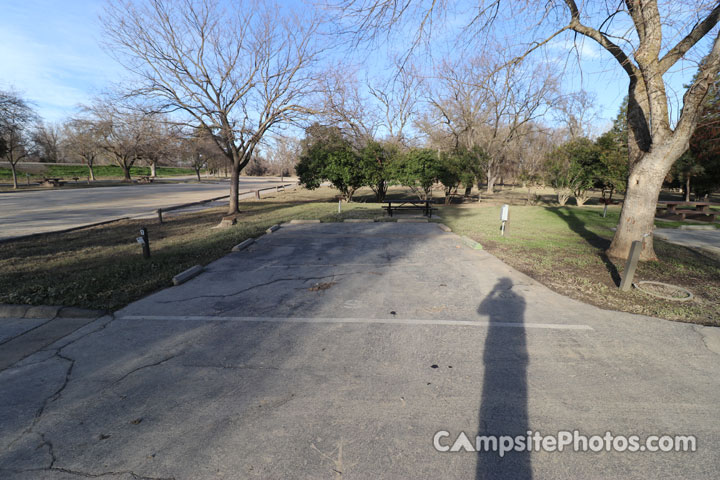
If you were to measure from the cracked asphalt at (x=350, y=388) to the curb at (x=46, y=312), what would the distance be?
0.93ft

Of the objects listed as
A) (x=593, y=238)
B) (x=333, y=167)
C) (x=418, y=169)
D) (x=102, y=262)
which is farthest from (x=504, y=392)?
(x=333, y=167)

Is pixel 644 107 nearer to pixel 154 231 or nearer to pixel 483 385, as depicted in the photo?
pixel 483 385

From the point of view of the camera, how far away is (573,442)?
2.29 metres

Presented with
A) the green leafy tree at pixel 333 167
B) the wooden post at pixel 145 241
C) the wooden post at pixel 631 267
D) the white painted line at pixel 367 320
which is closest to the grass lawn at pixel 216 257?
the wooden post at pixel 631 267

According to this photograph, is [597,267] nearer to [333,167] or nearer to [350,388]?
[350,388]

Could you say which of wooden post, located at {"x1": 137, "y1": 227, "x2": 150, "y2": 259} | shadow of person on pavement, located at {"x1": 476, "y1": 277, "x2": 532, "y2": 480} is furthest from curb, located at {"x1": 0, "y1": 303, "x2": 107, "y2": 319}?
shadow of person on pavement, located at {"x1": 476, "y1": 277, "x2": 532, "y2": 480}

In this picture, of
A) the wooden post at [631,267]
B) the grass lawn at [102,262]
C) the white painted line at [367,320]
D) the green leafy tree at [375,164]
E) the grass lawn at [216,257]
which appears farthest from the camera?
the green leafy tree at [375,164]

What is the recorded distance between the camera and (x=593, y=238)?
30.9 feet

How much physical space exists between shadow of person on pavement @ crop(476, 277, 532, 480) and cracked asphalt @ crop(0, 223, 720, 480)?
0.6 inches

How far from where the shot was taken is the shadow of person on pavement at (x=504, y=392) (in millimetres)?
2102

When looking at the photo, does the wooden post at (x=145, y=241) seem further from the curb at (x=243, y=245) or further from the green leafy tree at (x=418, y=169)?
the green leafy tree at (x=418, y=169)

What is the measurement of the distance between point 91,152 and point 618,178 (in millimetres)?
60987

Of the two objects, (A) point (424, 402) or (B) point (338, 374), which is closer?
(A) point (424, 402)

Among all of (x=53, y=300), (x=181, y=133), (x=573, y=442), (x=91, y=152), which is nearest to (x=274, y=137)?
(x=181, y=133)
